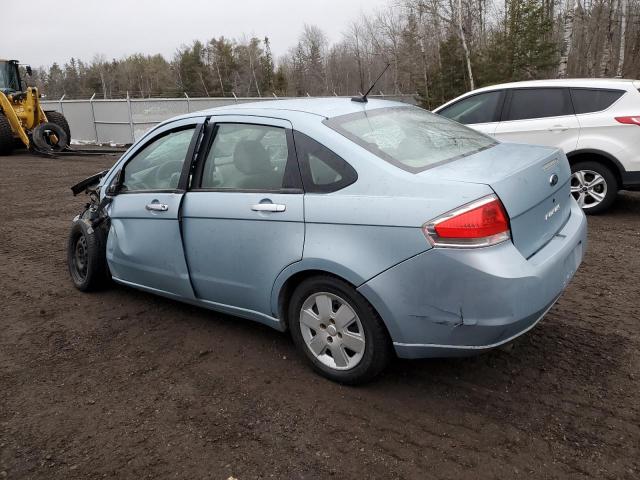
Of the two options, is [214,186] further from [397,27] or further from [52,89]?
[52,89]

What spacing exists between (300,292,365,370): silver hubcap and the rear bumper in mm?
236

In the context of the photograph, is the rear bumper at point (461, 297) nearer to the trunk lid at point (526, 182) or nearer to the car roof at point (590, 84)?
the trunk lid at point (526, 182)

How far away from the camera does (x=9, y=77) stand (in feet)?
57.1

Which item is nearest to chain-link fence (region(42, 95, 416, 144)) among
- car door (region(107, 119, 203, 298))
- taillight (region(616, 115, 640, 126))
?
taillight (region(616, 115, 640, 126))

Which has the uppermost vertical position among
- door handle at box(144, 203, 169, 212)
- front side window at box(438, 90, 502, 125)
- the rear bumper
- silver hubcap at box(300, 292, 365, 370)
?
front side window at box(438, 90, 502, 125)

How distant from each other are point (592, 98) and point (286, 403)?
567 cm

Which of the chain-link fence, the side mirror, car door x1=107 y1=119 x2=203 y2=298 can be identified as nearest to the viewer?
car door x1=107 y1=119 x2=203 y2=298

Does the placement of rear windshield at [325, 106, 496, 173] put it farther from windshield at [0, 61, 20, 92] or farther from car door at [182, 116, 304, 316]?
windshield at [0, 61, 20, 92]

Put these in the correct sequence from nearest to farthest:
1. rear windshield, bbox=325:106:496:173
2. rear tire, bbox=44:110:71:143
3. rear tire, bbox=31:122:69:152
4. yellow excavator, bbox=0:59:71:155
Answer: rear windshield, bbox=325:106:496:173 < yellow excavator, bbox=0:59:71:155 < rear tire, bbox=31:122:69:152 < rear tire, bbox=44:110:71:143

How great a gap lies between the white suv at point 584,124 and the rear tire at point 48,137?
14.8 metres

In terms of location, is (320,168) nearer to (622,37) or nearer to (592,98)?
(592,98)

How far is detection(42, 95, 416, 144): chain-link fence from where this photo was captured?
2020 centimetres

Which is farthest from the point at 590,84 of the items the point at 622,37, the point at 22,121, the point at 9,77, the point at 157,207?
the point at 622,37

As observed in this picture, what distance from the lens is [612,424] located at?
2637 millimetres
